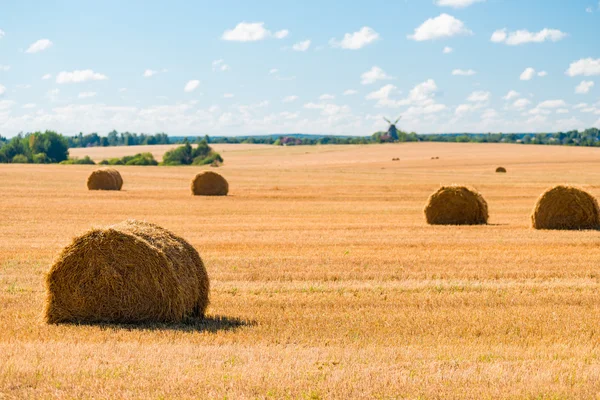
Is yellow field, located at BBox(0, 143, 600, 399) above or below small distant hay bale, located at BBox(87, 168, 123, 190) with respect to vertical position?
below

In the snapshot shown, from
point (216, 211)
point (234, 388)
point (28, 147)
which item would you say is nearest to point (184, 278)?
point (234, 388)

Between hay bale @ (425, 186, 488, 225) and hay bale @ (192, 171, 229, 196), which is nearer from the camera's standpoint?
hay bale @ (425, 186, 488, 225)

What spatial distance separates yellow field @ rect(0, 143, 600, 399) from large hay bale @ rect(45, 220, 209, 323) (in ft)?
1.08

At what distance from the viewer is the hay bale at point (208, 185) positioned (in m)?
36.4

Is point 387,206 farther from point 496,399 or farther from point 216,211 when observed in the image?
point 496,399

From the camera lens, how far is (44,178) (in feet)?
158

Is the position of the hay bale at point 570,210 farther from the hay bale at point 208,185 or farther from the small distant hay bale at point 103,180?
the small distant hay bale at point 103,180

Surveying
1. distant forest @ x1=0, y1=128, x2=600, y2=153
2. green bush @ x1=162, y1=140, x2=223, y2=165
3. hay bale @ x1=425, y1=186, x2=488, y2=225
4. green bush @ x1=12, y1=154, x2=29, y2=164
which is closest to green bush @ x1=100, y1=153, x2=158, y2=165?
green bush @ x1=162, y1=140, x2=223, y2=165

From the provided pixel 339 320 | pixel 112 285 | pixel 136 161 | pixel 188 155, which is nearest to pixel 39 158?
pixel 136 161

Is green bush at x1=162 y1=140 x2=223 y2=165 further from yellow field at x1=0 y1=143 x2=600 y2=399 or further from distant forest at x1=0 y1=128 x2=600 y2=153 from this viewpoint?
yellow field at x1=0 y1=143 x2=600 y2=399

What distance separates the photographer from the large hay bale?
9.92 metres

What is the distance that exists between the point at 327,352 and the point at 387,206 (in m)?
22.9

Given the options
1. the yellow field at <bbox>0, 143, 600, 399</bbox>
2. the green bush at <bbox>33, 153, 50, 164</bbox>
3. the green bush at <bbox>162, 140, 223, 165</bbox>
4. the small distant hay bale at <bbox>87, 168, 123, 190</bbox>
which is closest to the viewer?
the yellow field at <bbox>0, 143, 600, 399</bbox>

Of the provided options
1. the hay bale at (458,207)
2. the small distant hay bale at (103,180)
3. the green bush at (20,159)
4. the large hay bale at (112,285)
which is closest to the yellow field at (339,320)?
the large hay bale at (112,285)
